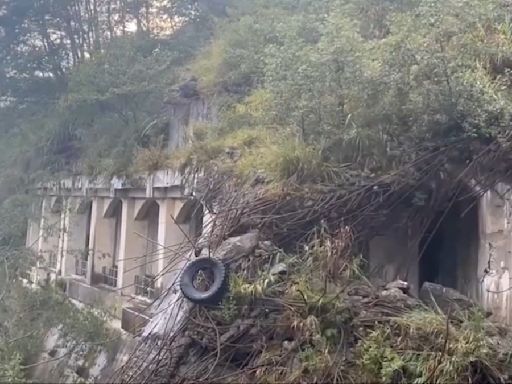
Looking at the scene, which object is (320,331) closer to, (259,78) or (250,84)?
(259,78)

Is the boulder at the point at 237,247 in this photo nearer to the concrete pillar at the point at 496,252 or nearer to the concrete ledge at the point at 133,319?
the concrete ledge at the point at 133,319

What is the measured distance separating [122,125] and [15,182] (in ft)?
12.3

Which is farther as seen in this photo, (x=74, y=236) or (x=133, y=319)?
(x=74, y=236)

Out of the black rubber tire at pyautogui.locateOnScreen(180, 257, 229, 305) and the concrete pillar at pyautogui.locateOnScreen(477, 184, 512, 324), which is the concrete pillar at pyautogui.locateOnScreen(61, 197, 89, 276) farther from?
the concrete pillar at pyautogui.locateOnScreen(477, 184, 512, 324)

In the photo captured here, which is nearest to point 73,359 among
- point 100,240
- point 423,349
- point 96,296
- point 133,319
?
point 133,319

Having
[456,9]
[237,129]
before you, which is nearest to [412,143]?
[456,9]

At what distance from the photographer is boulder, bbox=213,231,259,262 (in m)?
7.30

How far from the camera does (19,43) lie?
16000 millimetres

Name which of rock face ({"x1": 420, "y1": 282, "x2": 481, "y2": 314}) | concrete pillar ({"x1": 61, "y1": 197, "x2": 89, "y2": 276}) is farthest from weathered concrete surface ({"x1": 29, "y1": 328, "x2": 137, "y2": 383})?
rock face ({"x1": 420, "y1": 282, "x2": 481, "y2": 314})

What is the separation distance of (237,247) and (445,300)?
2.31 metres

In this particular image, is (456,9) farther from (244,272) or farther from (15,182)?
(15,182)

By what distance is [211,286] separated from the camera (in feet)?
23.2

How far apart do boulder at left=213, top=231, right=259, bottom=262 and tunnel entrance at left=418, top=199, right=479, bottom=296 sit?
2.25 meters

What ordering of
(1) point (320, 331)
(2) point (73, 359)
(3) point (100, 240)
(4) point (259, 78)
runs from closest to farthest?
(1) point (320, 331) < (2) point (73, 359) < (4) point (259, 78) < (3) point (100, 240)
